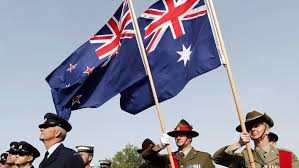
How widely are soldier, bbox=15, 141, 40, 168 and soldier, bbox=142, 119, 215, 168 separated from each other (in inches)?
87.3

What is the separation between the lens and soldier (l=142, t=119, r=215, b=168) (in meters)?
8.45

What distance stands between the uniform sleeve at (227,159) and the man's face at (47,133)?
256cm

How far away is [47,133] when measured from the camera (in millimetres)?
6730

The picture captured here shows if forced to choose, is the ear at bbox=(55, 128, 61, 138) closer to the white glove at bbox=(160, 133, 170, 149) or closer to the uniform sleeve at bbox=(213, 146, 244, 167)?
the white glove at bbox=(160, 133, 170, 149)

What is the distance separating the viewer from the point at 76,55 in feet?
31.2

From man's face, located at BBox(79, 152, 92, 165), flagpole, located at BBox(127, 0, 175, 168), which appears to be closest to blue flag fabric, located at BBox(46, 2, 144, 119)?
flagpole, located at BBox(127, 0, 175, 168)

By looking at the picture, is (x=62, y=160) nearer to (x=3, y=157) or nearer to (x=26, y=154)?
(x=26, y=154)

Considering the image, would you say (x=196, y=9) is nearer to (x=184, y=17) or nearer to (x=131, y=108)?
(x=184, y=17)

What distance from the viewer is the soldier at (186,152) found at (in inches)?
333

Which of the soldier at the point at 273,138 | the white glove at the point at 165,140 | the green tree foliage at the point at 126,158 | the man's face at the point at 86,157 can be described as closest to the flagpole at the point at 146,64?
the white glove at the point at 165,140

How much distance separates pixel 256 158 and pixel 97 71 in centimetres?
397

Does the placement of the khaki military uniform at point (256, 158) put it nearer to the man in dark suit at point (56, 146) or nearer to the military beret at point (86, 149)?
the man in dark suit at point (56, 146)

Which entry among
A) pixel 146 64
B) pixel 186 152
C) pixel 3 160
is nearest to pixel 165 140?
pixel 186 152

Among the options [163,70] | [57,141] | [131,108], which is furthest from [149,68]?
[57,141]
